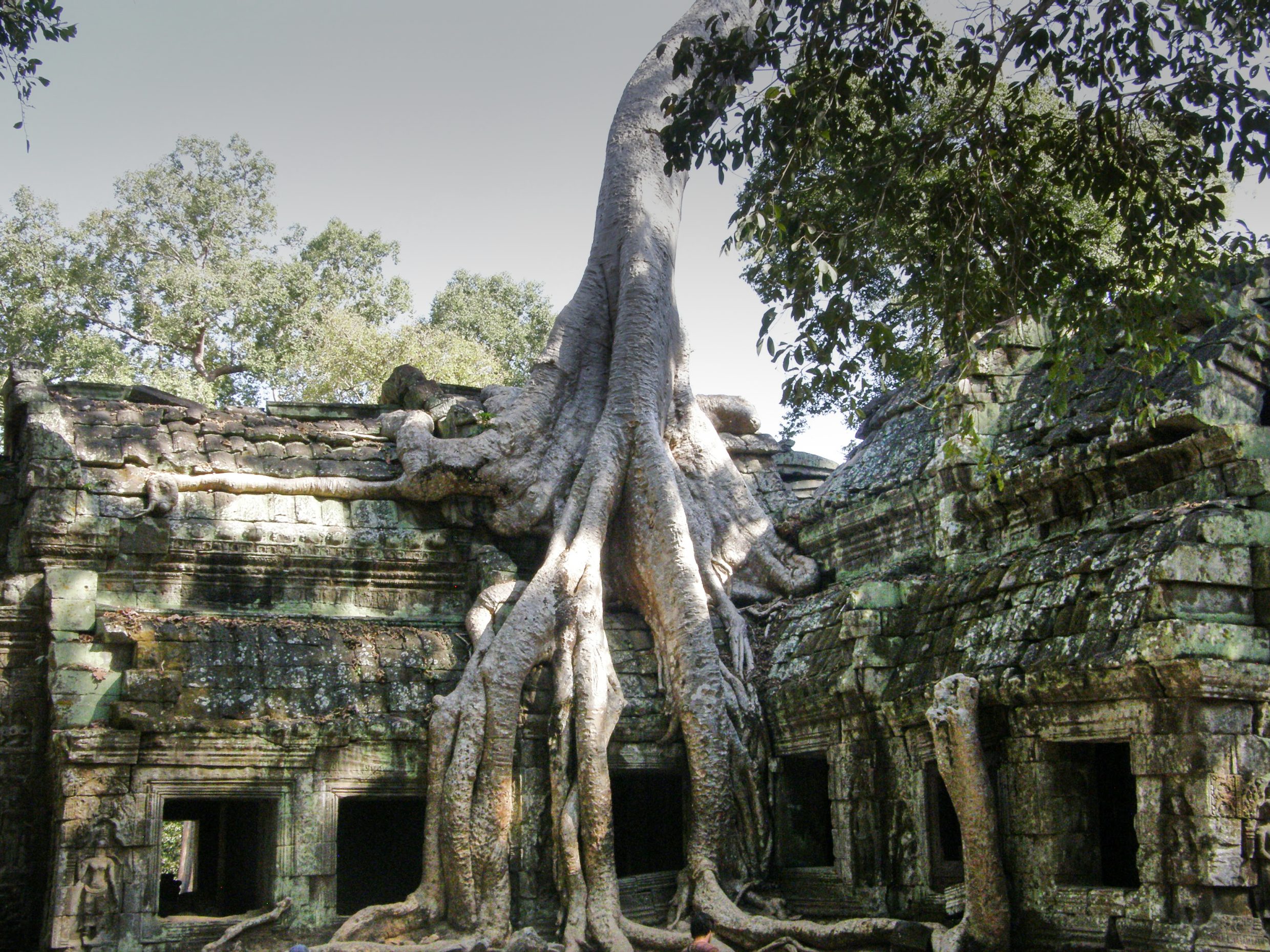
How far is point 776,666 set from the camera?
10.1 metres

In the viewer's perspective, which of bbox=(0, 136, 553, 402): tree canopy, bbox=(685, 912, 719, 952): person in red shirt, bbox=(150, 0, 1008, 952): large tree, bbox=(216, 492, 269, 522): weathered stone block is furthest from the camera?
bbox=(0, 136, 553, 402): tree canopy

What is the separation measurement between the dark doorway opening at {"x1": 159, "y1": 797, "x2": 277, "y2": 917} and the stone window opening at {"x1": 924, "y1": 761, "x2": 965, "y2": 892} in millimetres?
4077

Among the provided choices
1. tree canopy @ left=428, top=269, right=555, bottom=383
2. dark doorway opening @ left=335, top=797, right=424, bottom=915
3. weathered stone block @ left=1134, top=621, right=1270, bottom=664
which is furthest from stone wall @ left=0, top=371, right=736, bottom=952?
tree canopy @ left=428, top=269, right=555, bottom=383

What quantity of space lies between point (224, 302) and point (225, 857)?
12.0 meters

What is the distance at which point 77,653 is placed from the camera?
9.09 meters

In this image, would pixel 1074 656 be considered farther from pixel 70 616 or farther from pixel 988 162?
pixel 70 616

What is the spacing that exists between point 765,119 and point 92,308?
17.0m

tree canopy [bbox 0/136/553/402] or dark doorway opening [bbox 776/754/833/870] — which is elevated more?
tree canopy [bbox 0/136/553/402]

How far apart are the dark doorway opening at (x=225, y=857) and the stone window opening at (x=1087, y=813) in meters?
4.82

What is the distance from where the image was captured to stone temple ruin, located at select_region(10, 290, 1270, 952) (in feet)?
22.6

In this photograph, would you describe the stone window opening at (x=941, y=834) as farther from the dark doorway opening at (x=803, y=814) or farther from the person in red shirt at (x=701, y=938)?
the person in red shirt at (x=701, y=938)

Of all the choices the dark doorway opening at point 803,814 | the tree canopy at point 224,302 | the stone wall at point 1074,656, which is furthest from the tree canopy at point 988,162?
the tree canopy at point 224,302

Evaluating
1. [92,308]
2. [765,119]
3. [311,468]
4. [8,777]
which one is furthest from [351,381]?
[765,119]

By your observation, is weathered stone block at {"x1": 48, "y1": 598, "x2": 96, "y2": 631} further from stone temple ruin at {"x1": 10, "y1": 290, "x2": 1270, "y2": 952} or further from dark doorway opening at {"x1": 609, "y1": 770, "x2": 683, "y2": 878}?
dark doorway opening at {"x1": 609, "y1": 770, "x2": 683, "y2": 878}
